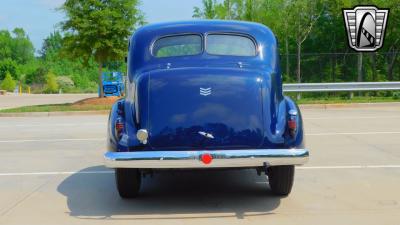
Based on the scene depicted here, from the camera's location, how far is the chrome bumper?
5250 millimetres

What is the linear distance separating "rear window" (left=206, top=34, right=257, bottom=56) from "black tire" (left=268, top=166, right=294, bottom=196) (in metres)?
1.40

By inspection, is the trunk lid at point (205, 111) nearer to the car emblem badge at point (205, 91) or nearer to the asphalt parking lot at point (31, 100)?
the car emblem badge at point (205, 91)

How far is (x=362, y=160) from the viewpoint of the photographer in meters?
8.57

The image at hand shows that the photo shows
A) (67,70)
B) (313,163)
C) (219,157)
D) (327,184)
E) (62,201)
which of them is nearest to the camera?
(219,157)

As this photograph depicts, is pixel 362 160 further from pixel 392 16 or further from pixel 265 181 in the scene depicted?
pixel 392 16

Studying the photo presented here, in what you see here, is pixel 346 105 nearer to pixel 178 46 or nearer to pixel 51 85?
pixel 178 46

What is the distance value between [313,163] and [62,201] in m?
3.94

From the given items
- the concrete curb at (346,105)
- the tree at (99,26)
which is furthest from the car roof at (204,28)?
the tree at (99,26)

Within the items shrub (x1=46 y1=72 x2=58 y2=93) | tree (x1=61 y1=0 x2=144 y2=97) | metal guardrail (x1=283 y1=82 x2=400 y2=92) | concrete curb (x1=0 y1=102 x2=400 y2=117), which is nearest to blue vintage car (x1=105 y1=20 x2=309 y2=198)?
concrete curb (x1=0 y1=102 x2=400 y2=117)

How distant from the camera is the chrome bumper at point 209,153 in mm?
5250

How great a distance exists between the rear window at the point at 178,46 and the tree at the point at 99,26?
16.9 meters

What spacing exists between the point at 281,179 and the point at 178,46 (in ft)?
6.38

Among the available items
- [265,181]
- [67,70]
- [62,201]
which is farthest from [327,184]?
[67,70]
